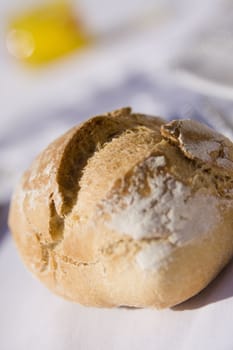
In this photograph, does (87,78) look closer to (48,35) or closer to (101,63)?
(101,63)

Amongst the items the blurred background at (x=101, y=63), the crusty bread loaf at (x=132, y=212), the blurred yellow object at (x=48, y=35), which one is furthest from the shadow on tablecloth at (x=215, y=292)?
the blurred yellow object at (x=48, y=35)

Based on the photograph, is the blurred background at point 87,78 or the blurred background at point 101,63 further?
the blurred background at point 101,63

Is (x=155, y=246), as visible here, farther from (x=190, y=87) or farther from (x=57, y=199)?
(x=190, y=87)

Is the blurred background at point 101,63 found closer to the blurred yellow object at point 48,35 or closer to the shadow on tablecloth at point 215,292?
the blurred yellow object at point 48,35

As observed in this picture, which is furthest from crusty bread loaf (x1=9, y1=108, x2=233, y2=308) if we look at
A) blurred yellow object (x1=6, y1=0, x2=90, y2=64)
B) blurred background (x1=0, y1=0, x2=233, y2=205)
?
blurred yellow object (x1=6, y1=0, x2=90, y2=64)

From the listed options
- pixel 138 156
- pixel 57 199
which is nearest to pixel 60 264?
pixel 57 199

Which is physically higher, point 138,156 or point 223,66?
point 138,156
